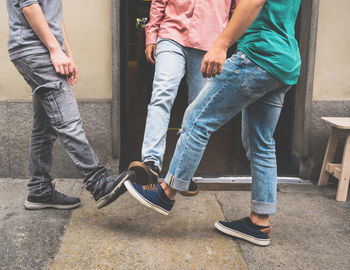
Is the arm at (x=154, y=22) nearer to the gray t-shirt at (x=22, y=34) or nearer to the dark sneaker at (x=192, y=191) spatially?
the gray t-shirt at (x=22, y=34)

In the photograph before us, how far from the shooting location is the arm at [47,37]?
2.23 meters

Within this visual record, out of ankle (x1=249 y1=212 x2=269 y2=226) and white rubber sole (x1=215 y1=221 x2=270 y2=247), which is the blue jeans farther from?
white rubber sole (x1=215 y1=221 x2=270 y2=247)

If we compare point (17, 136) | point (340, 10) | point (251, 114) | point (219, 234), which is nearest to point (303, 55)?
point (340, 10)

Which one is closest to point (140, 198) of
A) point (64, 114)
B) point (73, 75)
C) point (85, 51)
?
point (64, 114)

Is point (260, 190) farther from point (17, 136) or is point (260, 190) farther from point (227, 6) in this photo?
point (17, 136)

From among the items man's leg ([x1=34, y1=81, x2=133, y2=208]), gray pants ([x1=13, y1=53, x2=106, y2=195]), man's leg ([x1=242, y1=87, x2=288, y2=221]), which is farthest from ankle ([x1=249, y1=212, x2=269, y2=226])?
gray pants ([x1=13, y1=53, x2=106, y2=195])

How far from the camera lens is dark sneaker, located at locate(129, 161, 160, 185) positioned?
93.8 inches

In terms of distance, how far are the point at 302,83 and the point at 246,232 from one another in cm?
194

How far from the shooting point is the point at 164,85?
270 centimetres

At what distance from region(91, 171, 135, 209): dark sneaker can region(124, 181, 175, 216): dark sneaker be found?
0.07 meters

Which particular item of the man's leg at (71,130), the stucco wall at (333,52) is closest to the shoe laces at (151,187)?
the man's leg at (71,130)

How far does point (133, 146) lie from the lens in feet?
14.9

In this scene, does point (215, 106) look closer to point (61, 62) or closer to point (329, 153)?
point (61, 62)

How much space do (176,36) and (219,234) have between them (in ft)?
4.90
